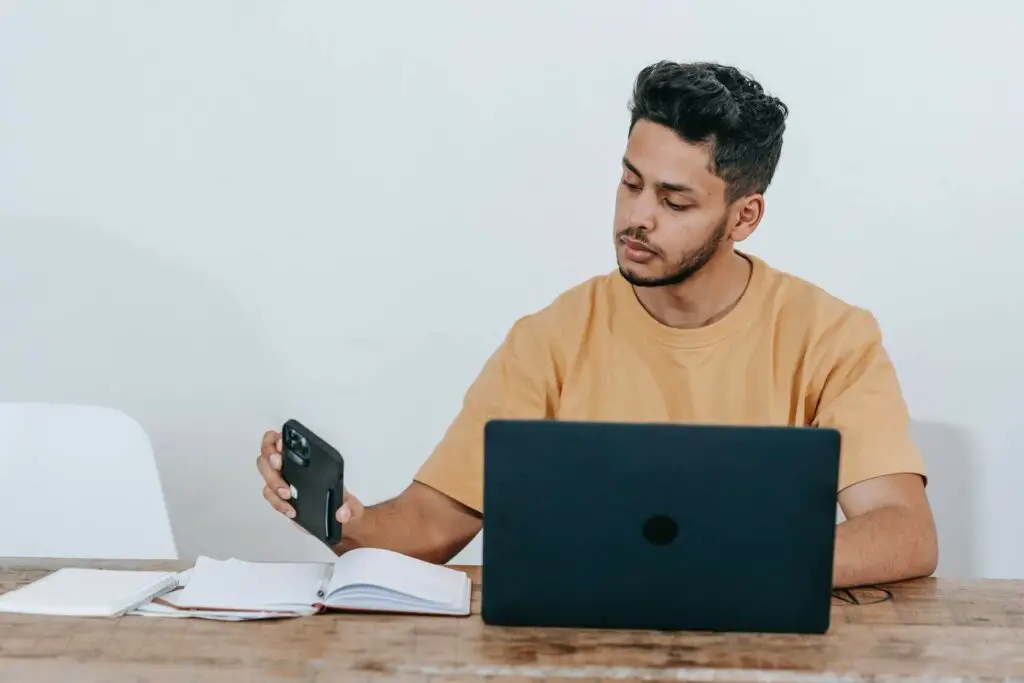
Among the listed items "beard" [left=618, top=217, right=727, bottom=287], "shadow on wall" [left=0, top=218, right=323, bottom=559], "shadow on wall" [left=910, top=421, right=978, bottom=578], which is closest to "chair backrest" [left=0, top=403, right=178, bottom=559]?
"shadow on wall" [left=0, top=218, right=323, bottom=559]

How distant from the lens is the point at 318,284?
2500 mm

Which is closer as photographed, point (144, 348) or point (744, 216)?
point (744, 216)

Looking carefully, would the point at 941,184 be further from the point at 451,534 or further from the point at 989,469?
the point at 451,534

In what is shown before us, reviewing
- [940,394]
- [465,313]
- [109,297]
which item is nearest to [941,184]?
[940,394]

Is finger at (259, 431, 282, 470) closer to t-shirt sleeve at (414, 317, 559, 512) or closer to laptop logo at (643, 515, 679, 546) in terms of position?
t-shirt sleeve at (414, 317, 559, 512)

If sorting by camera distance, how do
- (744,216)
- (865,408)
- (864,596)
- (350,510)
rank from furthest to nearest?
(744,216) < (865,408) < (350,510) < (864,596)

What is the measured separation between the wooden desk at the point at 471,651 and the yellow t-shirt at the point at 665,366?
0.58 metres

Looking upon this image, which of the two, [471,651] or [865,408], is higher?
[865,408]

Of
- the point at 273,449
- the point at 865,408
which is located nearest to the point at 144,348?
the point at 273,449

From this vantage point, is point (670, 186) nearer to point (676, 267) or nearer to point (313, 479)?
point (676, 267)

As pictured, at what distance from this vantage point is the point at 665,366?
207cm

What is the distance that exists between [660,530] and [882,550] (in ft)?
1.53

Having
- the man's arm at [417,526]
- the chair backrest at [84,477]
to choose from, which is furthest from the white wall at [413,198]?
the man's arm at [417,526]

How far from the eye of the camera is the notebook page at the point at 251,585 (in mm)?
1470
